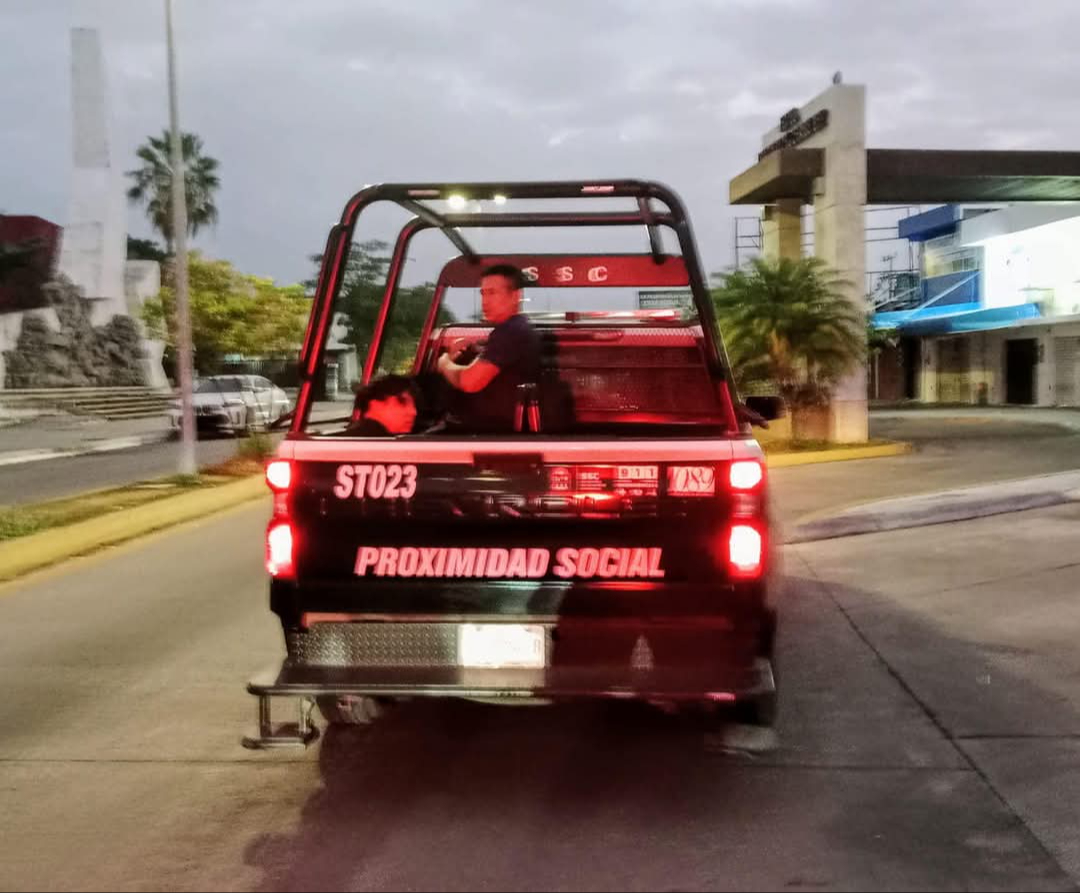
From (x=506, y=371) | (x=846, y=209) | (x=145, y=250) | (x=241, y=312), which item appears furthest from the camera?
(x=145, y=250)

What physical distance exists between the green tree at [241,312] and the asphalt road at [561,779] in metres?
21.1

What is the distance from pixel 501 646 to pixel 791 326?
17041mm

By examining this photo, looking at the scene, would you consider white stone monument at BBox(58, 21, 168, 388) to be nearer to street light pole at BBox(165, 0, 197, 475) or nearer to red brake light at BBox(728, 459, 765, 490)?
street light pole at BBox(165, 0, 197, 475)

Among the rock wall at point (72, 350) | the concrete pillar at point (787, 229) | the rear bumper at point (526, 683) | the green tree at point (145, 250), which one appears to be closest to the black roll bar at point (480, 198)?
the rear bumper at point (526, 683)

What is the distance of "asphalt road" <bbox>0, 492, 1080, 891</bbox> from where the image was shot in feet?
12.6

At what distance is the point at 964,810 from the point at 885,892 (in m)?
0.85

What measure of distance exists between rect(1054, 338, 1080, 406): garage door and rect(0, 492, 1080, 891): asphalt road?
32000mm

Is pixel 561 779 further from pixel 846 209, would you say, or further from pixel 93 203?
pixel 93 203

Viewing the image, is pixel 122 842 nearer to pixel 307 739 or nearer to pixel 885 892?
pixel 307 739

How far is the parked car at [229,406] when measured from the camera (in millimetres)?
27672

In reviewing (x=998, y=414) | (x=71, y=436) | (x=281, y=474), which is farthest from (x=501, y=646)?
(x=998, y=414)

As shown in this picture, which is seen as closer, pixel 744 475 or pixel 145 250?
pixel 744 475

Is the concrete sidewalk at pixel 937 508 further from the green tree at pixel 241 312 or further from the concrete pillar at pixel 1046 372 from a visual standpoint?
the concrete pillar at pixel 1046 372

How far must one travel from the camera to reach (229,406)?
27.8 metres
